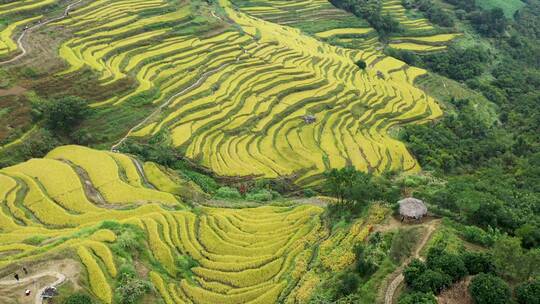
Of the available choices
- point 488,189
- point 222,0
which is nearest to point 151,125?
point 488,189

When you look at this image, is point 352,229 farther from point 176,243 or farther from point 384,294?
point 176,243

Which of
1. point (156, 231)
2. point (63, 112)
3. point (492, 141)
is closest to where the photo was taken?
point (156, 231)

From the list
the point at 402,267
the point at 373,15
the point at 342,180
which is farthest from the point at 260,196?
the point at 373,15

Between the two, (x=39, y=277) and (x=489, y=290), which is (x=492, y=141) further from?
(x=39, y=277)

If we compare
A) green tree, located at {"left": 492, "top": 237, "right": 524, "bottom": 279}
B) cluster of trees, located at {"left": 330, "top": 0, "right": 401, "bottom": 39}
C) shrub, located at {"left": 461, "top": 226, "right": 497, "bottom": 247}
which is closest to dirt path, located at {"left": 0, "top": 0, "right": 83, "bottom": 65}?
shrub, located at {"left": 461, "top": 226, "right": 497, "bottom": 247}

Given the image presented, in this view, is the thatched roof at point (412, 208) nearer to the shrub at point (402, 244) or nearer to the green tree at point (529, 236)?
the shrub at point (402, 244)

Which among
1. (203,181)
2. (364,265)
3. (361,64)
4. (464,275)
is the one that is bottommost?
(361,64)

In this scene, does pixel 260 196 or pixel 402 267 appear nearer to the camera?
pixel 402 267
